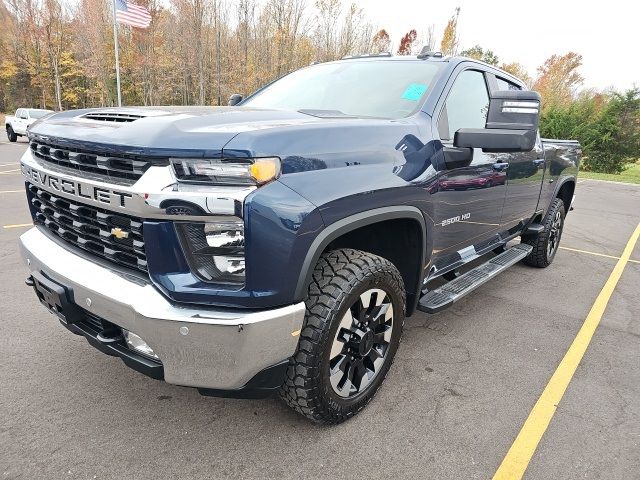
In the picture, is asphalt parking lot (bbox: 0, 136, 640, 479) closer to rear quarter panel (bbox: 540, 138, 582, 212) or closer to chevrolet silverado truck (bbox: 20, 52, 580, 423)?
chevrolet silverado truck (bbox: 20, 52, 580, 423)

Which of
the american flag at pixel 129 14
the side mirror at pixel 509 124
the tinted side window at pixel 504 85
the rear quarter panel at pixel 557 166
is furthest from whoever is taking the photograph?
the american flag at pixel 129 14

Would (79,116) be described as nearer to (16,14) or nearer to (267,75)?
(267,75)

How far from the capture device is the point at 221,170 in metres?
1.70

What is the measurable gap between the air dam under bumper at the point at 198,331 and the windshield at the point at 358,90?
1259 millimetres

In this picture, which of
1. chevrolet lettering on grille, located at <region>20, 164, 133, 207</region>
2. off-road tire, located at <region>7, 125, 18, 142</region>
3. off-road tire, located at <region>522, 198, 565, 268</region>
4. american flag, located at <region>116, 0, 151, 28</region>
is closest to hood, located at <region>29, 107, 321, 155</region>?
chevrolet lettering on grille, located at <region>20, 164, 133, 207</region>

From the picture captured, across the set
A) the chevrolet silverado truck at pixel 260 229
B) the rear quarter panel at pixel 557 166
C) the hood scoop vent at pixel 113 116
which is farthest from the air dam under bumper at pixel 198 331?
the rear quarter panel at pixel 557 166

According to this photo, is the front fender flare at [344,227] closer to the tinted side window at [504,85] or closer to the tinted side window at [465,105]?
the tinted side window at [465,105]

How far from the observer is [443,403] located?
8.51 feet

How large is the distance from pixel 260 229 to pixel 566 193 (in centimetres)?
515

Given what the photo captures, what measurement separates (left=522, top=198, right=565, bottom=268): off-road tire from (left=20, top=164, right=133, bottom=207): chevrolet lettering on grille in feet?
14.7

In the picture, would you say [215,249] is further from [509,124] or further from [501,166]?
[501,166]

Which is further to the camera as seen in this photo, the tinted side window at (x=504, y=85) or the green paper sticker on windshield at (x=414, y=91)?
the tinted side window at (x=504, y=85)

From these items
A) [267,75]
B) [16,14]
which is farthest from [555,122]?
[16,14]

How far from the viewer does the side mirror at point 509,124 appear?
2.49 meters
